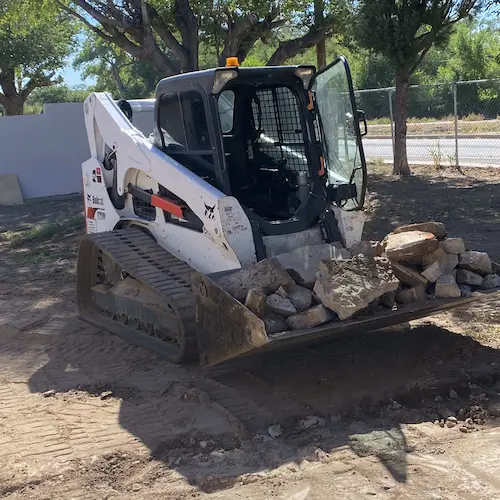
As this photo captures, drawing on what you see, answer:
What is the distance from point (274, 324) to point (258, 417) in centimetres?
65

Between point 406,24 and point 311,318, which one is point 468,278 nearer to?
point 311,318

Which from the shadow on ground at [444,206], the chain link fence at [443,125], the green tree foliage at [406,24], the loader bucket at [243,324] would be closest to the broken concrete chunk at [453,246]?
the loader bucket at [243,324]

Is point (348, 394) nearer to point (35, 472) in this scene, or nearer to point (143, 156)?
point (35, 472)

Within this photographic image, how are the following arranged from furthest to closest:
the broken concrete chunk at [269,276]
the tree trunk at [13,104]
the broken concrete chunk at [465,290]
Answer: the tree trunk at [13,104]
the broken concrete chunk at [465,290]
the broken concrete chunk at [269,276]

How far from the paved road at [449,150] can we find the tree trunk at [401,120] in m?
2.09

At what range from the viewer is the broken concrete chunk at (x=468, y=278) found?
5387 mm

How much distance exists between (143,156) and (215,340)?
7.09 ft

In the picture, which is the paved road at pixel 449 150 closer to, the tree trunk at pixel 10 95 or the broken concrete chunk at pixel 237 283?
the broken concrete chunk at pixel 237 283

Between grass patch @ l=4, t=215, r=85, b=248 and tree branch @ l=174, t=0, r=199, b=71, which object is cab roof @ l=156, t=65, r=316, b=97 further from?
tree branch @ l=174, t=0, r=199, b=71

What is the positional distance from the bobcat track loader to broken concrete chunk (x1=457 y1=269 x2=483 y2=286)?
13.4 inches

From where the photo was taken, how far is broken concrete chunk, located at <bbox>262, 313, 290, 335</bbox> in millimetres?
4734

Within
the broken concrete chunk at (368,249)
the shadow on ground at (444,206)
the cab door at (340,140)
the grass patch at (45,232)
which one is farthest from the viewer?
the grass patch at (45,232)

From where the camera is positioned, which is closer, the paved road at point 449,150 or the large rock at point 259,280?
the large rock at point 259,280

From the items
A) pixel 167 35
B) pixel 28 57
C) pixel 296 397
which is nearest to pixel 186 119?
pixel 296 397
